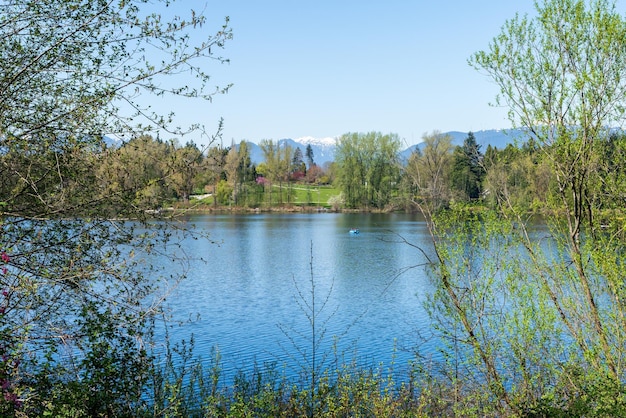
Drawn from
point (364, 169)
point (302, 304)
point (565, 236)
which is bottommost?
point (302, 304)

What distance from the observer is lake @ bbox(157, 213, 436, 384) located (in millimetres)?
14758

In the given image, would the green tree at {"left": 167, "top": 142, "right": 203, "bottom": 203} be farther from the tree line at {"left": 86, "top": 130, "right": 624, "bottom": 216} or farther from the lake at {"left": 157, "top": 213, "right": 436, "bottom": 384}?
the lake at {"left": 157, "top": 213, "right": 436, "bottom": 384}

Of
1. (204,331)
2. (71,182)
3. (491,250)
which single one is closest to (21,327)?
(71,182)

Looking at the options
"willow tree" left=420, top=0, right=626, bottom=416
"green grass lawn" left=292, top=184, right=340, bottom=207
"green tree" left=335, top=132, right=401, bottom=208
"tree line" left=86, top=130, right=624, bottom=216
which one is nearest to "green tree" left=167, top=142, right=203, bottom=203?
"tree line" left=86, top=130, right=624, bottom=216

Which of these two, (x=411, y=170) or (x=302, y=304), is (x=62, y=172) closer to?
(x=411, y=170)

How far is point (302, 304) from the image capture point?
21.1 meters

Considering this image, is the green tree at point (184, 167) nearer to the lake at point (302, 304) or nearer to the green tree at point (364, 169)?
the lake at point (302, 304)

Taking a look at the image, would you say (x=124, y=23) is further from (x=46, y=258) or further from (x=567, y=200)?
(x=567, y=200)

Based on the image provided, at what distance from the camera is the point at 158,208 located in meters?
6.51

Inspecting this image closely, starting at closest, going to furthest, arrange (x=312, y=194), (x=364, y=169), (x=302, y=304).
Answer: (x=302, y=304)
(x=364, y=169)
(x=312, y=194)

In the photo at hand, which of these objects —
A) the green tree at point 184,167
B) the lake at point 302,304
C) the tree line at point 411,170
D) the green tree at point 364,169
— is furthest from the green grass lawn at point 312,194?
the green tree at point 184,167

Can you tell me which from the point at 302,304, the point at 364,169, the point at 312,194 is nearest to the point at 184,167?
the point at 302,304

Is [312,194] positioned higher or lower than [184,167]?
higher

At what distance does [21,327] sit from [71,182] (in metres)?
1.64
